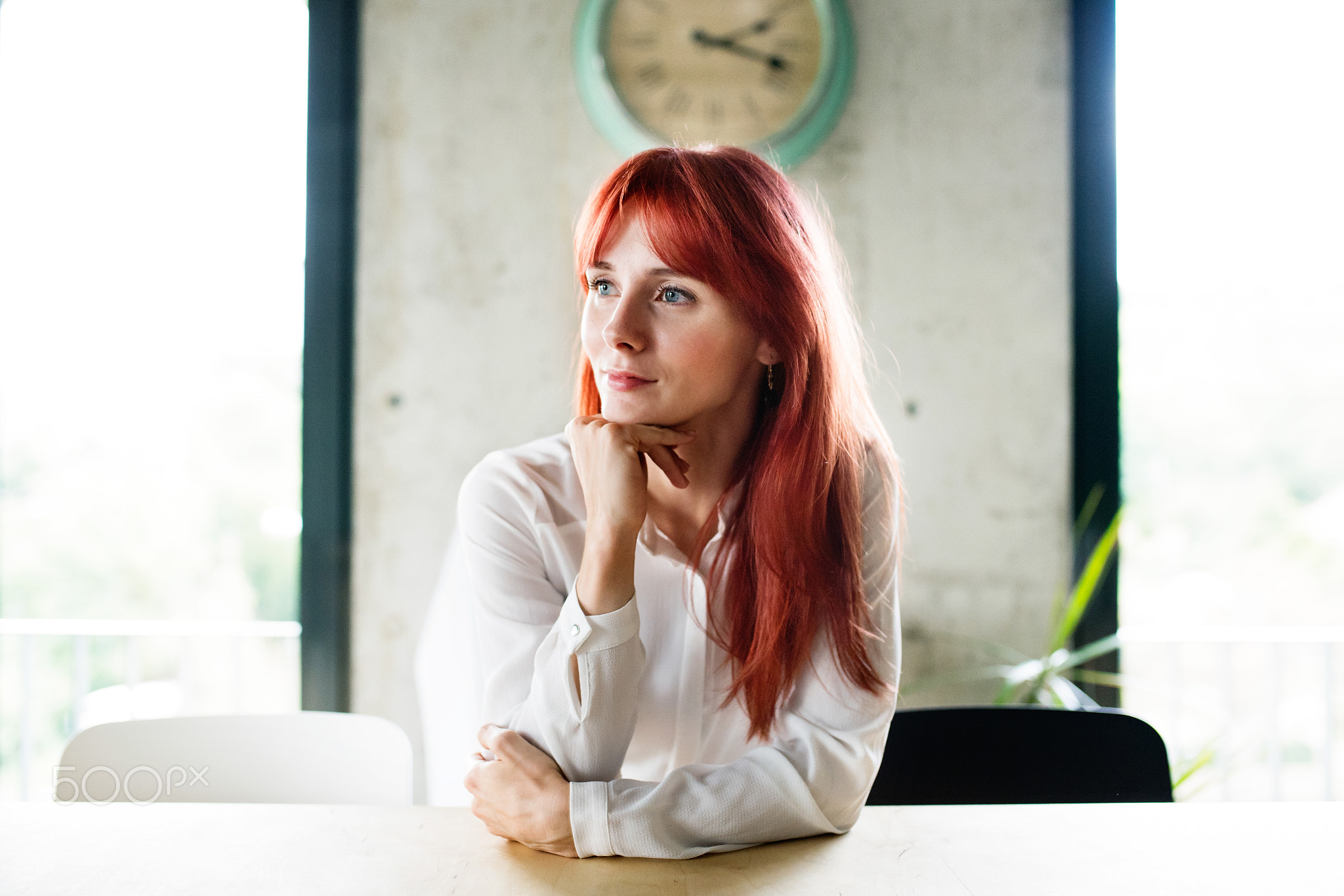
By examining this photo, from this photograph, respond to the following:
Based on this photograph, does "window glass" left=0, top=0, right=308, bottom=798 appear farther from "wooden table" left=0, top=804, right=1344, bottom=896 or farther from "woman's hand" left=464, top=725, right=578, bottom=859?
"woman's hand" left=464, top=725, right=578, bottom=859

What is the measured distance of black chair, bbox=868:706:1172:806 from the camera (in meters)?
1.37

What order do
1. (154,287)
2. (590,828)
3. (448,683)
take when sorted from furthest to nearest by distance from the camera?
1. (154,287)
2. (448,683)
3. (590,828)

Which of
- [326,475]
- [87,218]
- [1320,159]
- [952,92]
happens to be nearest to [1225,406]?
[1320,159]

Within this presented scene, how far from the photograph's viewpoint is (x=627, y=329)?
111 centimetres

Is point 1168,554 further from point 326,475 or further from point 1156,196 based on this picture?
point 326,475

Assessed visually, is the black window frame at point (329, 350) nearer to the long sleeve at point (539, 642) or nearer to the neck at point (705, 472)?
the long sleeve at point (539, 642)

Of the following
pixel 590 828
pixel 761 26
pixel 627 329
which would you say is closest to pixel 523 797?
pixel 590 828

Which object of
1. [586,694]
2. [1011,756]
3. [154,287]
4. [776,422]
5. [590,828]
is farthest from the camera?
[154,287]

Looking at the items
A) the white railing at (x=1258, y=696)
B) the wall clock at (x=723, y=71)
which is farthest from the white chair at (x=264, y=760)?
the white railing at (x=1258, y=696)

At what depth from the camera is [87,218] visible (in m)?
2.26

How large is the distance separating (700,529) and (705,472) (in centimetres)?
10

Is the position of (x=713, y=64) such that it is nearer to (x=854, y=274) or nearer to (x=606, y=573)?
(x=854, y=274)

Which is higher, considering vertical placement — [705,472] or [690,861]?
[705,472]

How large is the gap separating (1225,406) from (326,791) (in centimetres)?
236
